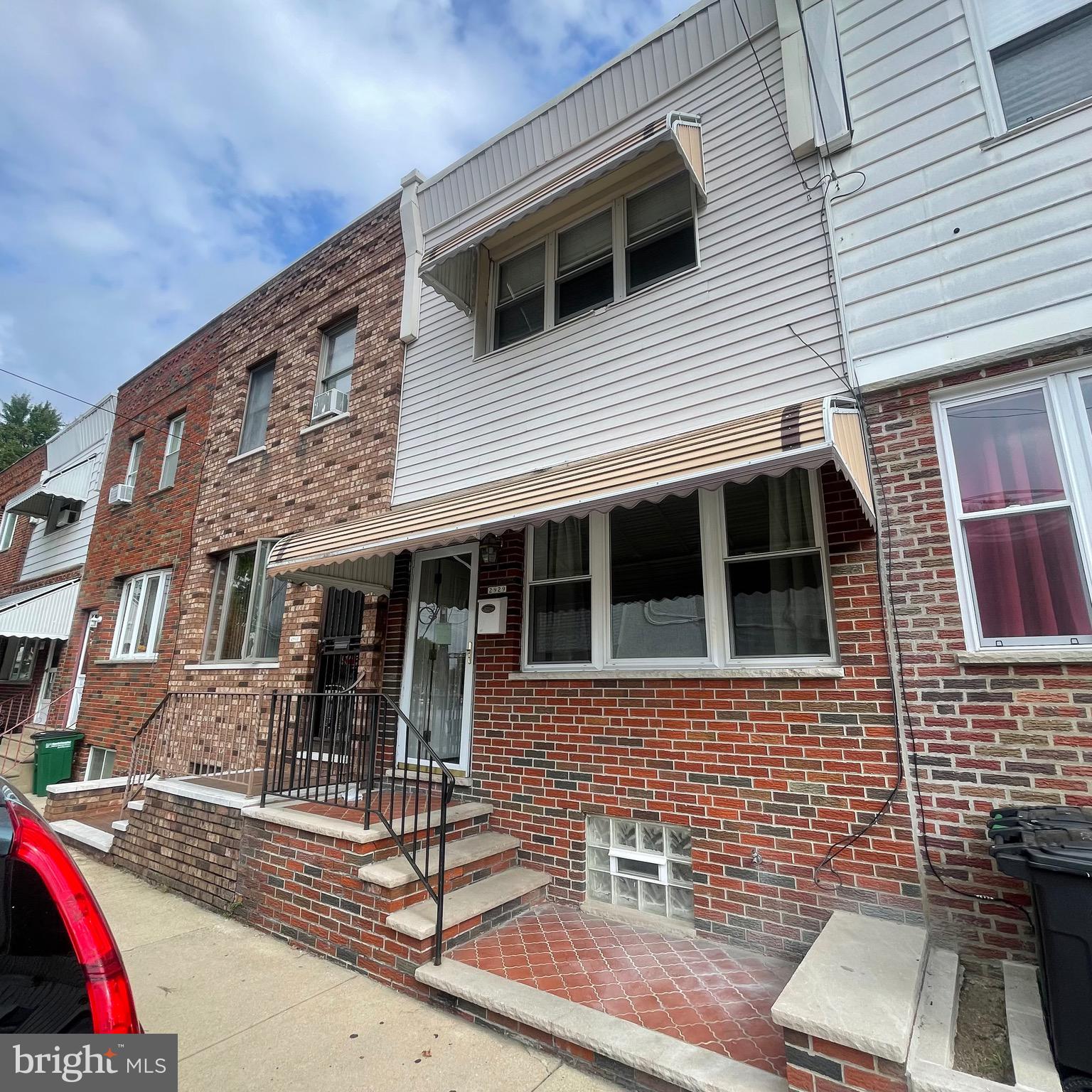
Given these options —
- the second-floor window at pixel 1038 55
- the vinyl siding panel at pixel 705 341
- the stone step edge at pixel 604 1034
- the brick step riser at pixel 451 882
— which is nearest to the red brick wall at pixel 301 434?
the vinyl siding panel at pixel 705 341

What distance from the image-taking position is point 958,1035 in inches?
99.7

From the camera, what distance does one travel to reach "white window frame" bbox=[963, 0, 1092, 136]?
379 centimetres

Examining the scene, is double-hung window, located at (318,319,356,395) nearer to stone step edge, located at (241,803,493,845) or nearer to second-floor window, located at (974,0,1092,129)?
stone step edge, located at (241,803,493,845)

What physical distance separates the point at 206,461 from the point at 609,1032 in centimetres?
Answer: 980

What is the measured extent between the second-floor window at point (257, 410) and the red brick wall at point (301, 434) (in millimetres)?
108

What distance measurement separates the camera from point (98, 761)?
9.94 metres

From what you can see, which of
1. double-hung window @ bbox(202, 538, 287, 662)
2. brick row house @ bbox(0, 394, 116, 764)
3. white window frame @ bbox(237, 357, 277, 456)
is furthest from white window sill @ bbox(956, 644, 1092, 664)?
brick row house @ bbox(0, 394, 116, 764)

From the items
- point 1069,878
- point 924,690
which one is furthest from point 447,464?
point 1069,878

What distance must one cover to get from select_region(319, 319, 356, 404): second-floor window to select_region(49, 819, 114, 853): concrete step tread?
19.2ft

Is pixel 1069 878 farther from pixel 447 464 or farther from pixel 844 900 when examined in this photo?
pixel 447 464

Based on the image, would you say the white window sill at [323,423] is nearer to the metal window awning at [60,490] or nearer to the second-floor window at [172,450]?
the second-floor window at [172,450]

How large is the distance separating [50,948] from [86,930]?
0.25 feet

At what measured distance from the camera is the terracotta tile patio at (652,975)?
2.86 m

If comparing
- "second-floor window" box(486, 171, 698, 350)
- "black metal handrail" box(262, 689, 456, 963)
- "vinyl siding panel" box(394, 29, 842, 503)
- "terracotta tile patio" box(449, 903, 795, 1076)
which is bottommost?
"terracotta tile patio" box(449, 903, 795, 1076)
